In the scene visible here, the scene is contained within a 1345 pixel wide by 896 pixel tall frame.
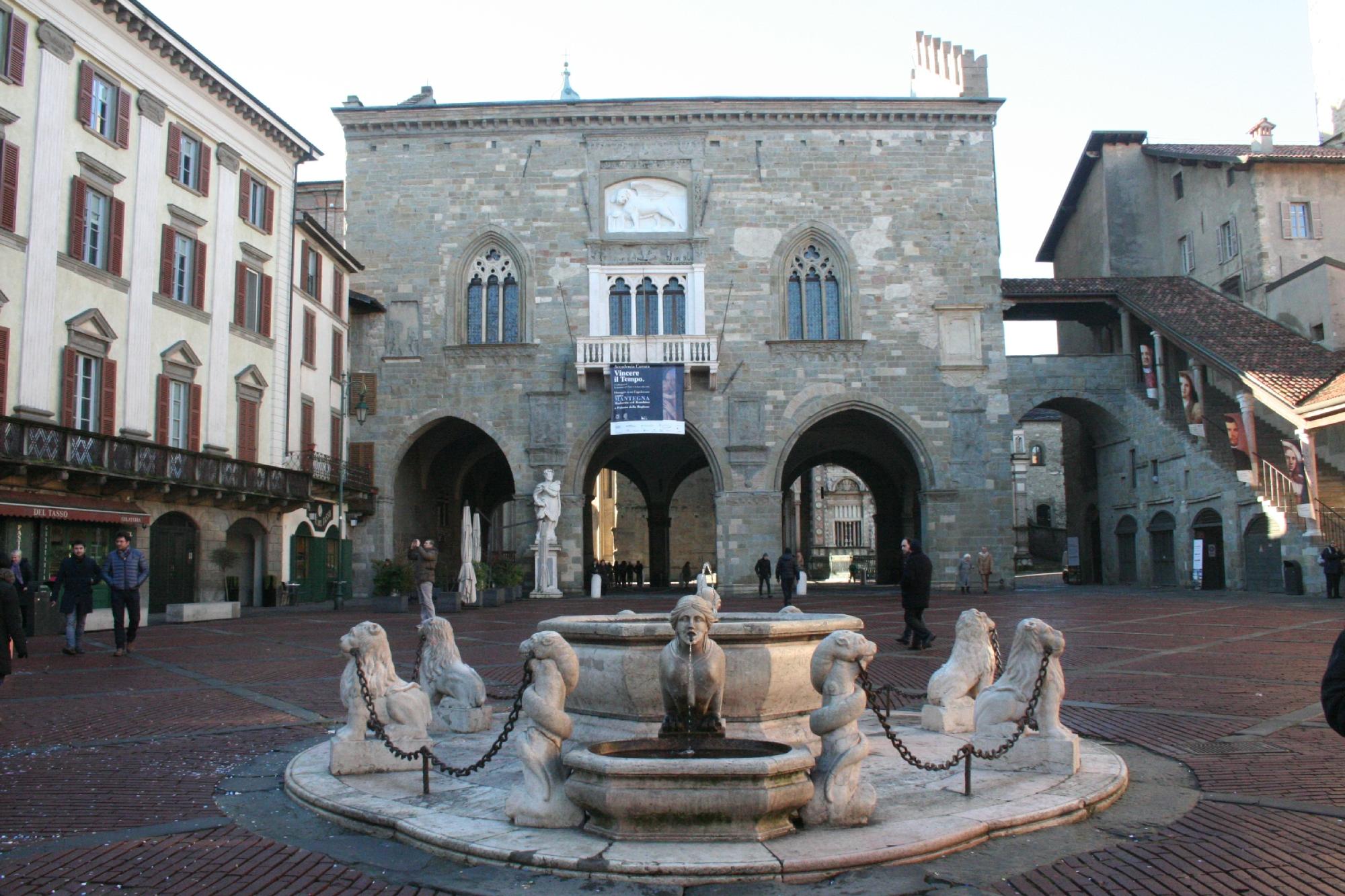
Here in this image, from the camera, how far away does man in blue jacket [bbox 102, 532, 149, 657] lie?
44.7 feet

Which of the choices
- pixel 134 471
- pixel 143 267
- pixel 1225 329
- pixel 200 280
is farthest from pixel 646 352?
pixel 1225 329

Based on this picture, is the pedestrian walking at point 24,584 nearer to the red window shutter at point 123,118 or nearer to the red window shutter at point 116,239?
the red window shutter at point 116,239

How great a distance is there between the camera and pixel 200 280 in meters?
24.6

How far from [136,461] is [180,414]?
108 inches

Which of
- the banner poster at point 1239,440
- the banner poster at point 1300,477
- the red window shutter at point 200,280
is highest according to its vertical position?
the red window shutter at point 200,280

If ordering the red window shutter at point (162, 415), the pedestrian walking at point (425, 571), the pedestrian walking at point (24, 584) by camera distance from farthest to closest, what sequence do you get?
the red window shutter at point (162, 415)
the pedestrian walking at point (425, 571)
the pedestrian walking at point (24, 584)

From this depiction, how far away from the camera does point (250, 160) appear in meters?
27.2

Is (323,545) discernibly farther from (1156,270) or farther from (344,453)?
(1156,270)

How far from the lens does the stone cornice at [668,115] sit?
3089 cm

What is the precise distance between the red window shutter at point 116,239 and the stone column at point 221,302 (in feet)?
10.3

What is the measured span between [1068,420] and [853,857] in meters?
39.8

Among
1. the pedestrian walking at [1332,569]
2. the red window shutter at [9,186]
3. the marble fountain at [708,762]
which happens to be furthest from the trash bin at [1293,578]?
the red window shutter at [9,186]

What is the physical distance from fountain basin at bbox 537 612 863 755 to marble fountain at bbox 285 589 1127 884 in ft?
0.04

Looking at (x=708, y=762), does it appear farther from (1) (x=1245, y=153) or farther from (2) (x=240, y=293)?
(1) (x=1245, y=153)
